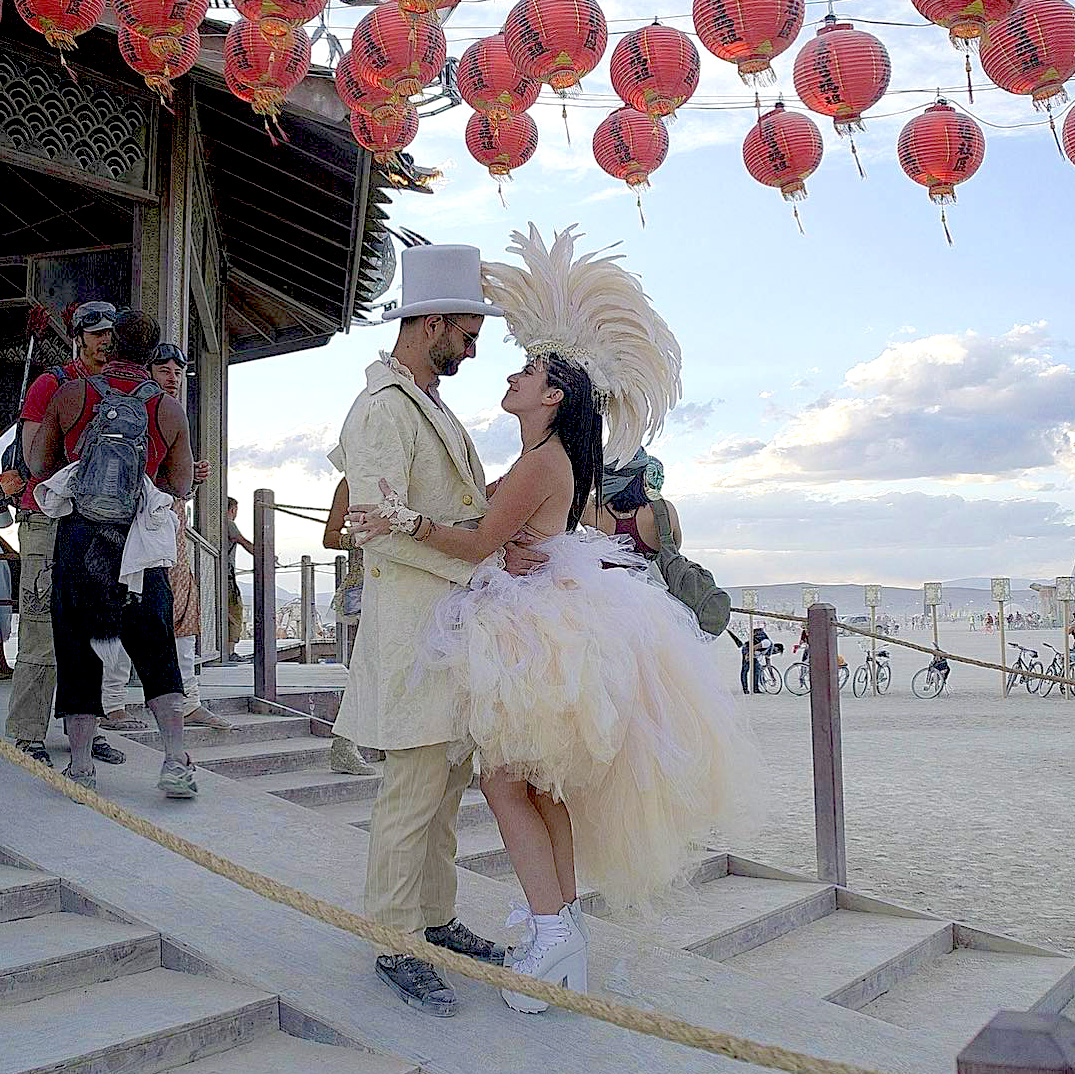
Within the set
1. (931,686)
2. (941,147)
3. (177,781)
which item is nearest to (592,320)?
(177,781)

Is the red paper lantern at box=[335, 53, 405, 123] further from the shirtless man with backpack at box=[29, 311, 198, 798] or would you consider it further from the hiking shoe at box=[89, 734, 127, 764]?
the hiking shoe at box=[89, 734, 127, 764]

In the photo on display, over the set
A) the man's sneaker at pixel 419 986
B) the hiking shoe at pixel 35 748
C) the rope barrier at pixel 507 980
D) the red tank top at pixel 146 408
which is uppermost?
the red tank top at pixel 146 408

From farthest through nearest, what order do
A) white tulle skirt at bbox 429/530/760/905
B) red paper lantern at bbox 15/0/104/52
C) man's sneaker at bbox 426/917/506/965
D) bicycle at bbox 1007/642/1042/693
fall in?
1. bicycle at bbox 1007/642/1042/693
2. red paper lantern at bbox 15/0/104/52
3. man's sneaker at bbox 426/917/506/965
4. white tulle skirt at bbox 429/530/760/905

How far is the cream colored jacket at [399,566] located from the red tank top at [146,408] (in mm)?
1483

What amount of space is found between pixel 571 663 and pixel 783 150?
558cm

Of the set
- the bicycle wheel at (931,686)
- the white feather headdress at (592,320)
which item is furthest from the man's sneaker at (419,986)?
the bicycle wheel at (931,686)

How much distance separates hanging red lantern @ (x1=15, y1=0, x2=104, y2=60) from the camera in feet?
17.8

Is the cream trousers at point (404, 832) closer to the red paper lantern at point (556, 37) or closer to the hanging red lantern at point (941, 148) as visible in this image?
the red paper lantern at point (556, 37)

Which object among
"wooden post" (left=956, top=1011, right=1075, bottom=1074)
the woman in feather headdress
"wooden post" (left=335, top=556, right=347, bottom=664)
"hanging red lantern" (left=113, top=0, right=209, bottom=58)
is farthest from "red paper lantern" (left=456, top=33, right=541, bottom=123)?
"wooden post" (left=956, top=1011, right=1075, bottom=1074)

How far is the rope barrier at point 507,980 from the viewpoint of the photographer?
173 centimetres

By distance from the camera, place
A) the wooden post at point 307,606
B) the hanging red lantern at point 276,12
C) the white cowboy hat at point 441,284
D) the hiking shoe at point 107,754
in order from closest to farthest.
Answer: the white cowboy hat at point 441,284, the hiking shoe at point 107,754, the hanging red lantern at point 276,12, the wooden post at point 307,606

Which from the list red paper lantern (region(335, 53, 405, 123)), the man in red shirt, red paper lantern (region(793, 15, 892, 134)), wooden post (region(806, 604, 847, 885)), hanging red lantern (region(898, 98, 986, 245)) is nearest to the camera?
the man in red shirt

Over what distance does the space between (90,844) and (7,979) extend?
81cm

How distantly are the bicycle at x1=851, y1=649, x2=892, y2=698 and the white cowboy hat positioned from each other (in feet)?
63.0
